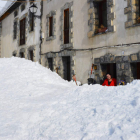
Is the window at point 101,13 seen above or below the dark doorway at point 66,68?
above

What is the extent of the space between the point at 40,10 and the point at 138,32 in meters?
8.68

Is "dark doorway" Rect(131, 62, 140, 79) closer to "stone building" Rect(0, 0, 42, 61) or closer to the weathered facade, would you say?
the weathered facade

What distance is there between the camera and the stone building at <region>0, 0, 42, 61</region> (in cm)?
1395

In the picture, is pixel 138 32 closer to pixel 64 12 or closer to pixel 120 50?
pixel 120 50

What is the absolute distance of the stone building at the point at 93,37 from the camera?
7.11 metres

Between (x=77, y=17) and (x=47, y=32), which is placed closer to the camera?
(x=77, y=17)

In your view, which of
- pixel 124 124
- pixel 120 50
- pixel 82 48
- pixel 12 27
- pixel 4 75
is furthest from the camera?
pixel 12 27

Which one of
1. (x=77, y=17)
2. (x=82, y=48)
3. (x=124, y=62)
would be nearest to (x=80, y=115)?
(x=124, y=62)

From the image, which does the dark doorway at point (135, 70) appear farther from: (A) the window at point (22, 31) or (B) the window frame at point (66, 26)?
(A) the window at point (22, 31)

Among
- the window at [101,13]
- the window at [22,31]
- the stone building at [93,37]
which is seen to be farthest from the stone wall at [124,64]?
the window at [22,31]

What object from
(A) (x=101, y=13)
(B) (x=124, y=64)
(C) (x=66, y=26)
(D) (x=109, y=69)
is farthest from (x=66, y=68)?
(B) (x=124, y=64)

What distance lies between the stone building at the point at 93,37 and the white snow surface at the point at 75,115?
295cm

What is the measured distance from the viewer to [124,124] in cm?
303

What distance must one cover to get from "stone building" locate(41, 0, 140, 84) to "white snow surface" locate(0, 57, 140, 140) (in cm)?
295
